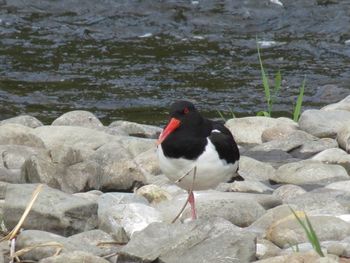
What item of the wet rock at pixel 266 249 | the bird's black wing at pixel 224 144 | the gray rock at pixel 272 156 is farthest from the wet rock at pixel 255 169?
the wet rock at pixel 266 249

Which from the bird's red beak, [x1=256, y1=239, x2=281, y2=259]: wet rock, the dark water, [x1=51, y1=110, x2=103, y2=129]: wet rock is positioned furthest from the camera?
the dark water

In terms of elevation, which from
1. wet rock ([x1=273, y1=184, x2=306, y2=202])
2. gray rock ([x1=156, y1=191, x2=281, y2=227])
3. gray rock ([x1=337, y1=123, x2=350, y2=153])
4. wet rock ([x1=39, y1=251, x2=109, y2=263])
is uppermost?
wet rock ([x1=39, y1=251, x2=109, y2=263])

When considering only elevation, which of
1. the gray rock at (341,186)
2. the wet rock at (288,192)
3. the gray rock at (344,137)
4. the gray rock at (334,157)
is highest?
the gray rock at (341,186)

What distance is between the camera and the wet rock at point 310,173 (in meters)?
6.95

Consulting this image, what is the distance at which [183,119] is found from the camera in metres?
5.98

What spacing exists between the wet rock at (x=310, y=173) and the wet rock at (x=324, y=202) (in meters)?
0.67

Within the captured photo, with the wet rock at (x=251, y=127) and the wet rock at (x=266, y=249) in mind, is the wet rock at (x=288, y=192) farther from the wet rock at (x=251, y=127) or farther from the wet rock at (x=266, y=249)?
the wet rock at (x=251, y=127)

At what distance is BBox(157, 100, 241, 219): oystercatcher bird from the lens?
5.84m

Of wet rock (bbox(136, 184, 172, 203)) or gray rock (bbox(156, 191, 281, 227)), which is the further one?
wet rock (bbox(136, 184, 172, 203))

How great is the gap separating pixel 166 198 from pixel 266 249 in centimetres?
142

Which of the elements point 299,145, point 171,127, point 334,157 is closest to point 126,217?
point 171,127

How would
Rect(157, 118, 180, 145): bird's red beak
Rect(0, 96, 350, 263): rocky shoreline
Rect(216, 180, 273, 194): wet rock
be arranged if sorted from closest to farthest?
Rect(0, 96, 350, 263): rocky shoreline → Rect(157, 118, 180, 145): bird's red beak → Rect(216, 180, 273, 194): wet rock

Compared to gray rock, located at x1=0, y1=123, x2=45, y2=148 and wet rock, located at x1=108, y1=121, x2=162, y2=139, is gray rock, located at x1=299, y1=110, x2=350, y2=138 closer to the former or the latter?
wet rock, located at x1=108, y1=121, x2=162, y2=139

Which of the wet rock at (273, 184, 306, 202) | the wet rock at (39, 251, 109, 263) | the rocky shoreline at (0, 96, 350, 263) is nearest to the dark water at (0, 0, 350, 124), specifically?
the rocky shoreline at (0, 96, 350, 263)
